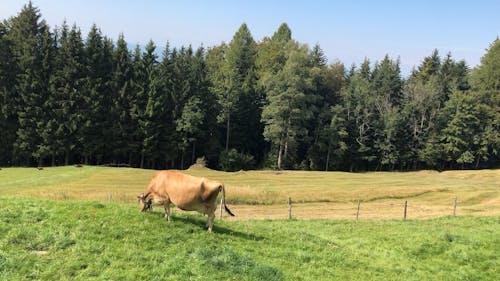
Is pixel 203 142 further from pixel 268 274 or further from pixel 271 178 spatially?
pixel 268 274

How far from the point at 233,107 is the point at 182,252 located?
7709 cm

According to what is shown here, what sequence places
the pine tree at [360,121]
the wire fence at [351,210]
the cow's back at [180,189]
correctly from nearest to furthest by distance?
the cow's back at [180,189] → the wire fence at [351,210] → the pine tree at [360,121]

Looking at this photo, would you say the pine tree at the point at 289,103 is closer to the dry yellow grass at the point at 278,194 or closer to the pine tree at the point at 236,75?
the pine tree at the point at 236,75

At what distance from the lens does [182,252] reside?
501 inches

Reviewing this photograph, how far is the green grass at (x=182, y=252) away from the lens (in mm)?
11281

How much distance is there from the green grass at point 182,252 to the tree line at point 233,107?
59.0 m

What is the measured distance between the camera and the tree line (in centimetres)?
6925

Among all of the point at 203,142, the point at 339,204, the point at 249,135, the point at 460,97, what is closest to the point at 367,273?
A: the point at 339,204

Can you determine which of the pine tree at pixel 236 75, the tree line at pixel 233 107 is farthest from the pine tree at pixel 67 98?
the pine tree at pixel 236 75

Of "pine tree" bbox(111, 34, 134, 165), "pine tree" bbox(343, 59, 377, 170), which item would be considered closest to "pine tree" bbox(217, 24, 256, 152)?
"pine tree" bbox(111, 34, 134, 165)

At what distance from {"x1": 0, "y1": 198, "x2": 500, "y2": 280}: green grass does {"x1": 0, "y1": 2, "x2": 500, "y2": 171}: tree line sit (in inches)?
2323

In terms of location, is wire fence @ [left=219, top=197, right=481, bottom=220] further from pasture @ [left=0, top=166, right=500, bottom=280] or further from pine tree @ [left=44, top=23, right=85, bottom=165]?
pine tree @ [left=44, top=23, right=85, bottom=165]

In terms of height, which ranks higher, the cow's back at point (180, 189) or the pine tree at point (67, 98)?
the pine tree at point (67, 98)

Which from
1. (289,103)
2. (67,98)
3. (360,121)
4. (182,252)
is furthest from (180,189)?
(360,121)
